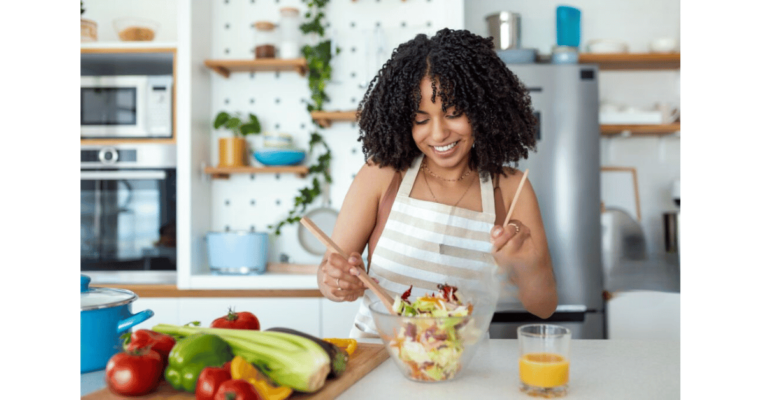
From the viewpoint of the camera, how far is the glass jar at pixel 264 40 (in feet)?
8.68

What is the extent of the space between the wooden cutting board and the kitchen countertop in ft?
0.04

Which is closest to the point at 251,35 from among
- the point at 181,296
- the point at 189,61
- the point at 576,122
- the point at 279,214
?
the point at 189,61

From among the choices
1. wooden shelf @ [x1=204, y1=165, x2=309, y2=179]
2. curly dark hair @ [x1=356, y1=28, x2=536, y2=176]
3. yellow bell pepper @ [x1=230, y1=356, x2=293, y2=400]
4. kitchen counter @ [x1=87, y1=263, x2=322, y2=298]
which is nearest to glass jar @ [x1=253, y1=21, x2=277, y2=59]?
wooden shelf @ [x1=204, y1=165, x2=309, y2=179]

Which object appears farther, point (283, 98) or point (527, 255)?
point (283, 98)

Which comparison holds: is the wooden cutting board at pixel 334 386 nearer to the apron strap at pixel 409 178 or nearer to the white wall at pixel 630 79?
the apron strap at pixel 409 178

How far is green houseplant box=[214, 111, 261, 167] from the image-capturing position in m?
2.67

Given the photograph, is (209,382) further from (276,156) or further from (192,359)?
(276,156)

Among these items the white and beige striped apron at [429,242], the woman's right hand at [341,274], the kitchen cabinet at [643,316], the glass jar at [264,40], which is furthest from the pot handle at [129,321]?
the kitchen cabinet at [643,316]

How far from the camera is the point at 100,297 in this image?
0.95 m

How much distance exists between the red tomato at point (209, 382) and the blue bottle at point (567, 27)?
2.52m

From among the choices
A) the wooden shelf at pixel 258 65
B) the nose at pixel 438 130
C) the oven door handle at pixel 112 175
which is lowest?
Result: the oven door handle at pixel 112 175

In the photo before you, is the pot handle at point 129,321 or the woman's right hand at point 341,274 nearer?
the pot handle at point 129,321

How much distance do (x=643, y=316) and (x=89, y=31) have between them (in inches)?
112

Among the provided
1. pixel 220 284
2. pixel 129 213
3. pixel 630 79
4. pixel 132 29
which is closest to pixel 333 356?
pixel 220 284
